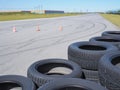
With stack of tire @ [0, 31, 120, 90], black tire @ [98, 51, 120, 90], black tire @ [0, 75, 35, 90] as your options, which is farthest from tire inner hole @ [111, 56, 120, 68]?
black tire @ [0, 75, 35, 90]

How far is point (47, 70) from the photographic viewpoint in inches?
Result: 179

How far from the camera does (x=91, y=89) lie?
2938 mm

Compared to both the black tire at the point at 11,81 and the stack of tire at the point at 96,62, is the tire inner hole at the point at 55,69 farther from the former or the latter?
the black tire at the point at 11,81

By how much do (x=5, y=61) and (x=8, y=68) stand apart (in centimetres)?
98

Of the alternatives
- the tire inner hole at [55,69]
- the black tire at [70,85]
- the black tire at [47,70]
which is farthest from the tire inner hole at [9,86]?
the tire inner hole at [55,69]

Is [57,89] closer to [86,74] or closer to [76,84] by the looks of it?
[76,84]

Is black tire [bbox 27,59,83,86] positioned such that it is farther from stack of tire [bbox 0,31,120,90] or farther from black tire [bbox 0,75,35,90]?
black tire [bbox 0,75,35,90]

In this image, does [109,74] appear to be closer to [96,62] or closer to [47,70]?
[96,62]

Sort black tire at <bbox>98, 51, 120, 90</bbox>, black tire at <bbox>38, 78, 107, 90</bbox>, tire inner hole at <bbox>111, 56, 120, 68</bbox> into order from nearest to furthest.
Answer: black tire at <bbox>38, 78, 107, 90</bbox> → black tire at <bbox>98, 51, 120, 90</bbox> → tire inner hole at <bbox>111, 56, 120, 68</bbox>

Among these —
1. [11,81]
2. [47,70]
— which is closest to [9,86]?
[11,81]

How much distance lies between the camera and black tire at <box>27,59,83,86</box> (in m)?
3.64

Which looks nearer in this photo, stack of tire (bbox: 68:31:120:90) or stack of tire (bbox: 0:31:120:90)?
stack of tire (bbox: 0:31:120:90)

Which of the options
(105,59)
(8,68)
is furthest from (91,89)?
(8,68)

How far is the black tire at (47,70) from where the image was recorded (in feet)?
11.9
